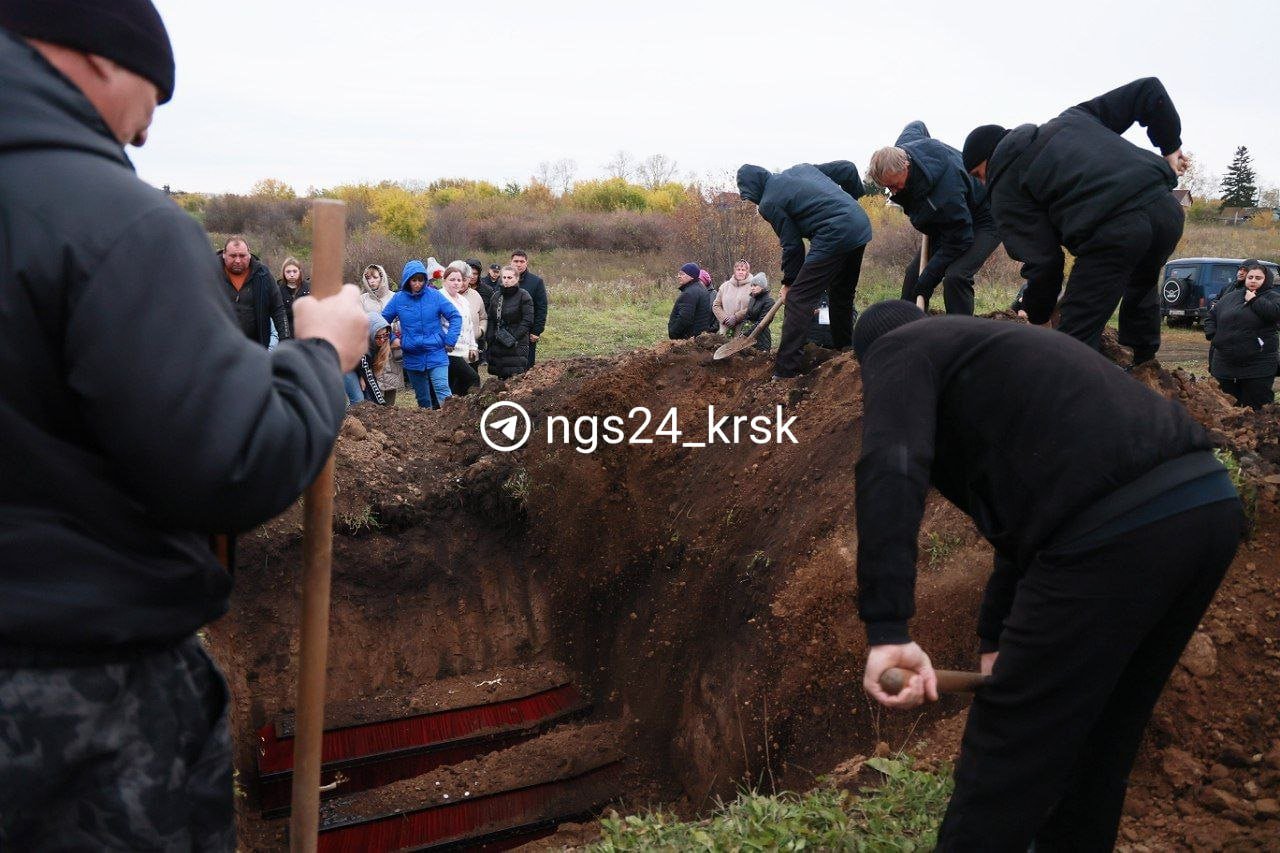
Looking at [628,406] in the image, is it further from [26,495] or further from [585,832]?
[26,495]

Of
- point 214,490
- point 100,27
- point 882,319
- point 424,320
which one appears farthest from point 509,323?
point 214,490

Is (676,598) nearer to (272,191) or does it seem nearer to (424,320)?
(424,320)

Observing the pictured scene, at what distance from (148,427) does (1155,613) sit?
212 cm

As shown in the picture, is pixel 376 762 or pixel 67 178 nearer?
pixel 67 178

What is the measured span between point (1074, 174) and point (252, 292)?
6806 millimetres

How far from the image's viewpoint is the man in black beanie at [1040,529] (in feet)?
7.01

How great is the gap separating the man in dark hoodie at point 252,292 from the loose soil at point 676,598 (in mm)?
1330

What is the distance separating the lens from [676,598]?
20.6 feet

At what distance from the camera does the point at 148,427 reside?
54.6 inches

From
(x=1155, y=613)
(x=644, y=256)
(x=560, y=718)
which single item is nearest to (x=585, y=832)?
(x=560, y=718)

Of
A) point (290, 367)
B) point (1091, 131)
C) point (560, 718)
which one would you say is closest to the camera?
point (290, 367)

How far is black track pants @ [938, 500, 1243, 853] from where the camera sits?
212 cm

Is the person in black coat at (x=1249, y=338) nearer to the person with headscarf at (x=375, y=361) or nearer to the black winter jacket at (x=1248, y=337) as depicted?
the black winter jacket at (x=1248, y=337)

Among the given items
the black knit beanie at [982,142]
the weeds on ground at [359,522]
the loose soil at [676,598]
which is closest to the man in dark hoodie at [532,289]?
the loose soil at [676,598]
